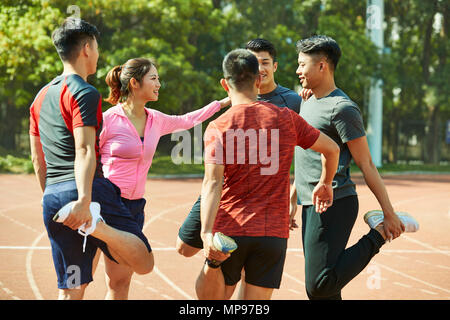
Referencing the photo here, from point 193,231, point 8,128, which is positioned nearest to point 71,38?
point 193,231

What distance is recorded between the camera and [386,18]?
30.9m

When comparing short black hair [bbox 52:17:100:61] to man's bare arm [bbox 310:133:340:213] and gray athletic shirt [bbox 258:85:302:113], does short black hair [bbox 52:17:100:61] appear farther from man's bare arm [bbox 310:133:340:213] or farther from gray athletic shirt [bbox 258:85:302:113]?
gray athletic shirt [bbox 258:85:302:113]

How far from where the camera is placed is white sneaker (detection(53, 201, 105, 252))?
308 cm

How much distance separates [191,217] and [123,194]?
501 mm

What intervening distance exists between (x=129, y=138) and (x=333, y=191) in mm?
1398

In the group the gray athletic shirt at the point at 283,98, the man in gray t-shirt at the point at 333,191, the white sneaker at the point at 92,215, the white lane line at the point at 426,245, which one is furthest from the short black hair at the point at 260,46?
the white lane line at the point at 426,245

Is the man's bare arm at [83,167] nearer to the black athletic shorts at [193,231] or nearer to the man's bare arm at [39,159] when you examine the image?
the man's bare arm at [39,159]

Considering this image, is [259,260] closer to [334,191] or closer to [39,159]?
[334,191]

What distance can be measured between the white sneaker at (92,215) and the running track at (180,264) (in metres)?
2.24

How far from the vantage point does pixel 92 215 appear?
127 inches

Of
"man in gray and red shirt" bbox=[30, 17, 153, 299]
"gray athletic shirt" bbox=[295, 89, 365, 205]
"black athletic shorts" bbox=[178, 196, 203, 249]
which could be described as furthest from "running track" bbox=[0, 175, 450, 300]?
"man in gray and red shirt" bbox=[30, 17, 153, 299]

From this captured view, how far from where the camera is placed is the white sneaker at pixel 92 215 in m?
3.08

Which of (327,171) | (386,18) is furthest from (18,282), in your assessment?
(386,18)

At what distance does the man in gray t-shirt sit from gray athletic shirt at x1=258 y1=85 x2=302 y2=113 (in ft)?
1.52
